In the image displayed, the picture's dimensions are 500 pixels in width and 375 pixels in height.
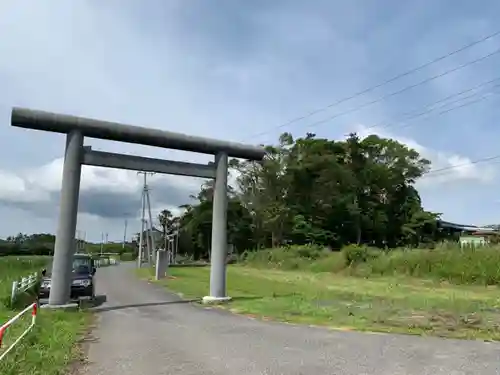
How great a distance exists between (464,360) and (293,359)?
2.80m

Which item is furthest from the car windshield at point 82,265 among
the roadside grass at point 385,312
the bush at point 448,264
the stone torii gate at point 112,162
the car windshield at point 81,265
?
the bush at point 448,264

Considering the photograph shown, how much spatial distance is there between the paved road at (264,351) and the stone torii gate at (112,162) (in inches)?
141

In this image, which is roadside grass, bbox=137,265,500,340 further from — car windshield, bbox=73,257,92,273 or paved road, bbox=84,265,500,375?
car windshield, bbox=73,257,92,273

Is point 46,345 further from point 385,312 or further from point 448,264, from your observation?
point 448,264

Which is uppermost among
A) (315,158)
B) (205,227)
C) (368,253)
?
(315,158)

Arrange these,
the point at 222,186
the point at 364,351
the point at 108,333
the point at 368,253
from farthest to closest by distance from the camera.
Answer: the point at 368,253 → the point at 222,186 → the point at 108,333 → the point at 364,351

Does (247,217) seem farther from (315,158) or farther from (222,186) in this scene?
(222,186)

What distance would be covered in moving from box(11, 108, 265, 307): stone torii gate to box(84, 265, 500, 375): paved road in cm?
359

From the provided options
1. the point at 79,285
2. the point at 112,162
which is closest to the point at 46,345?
the point at 112,162

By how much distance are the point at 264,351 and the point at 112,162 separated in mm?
9824

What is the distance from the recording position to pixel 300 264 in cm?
4612

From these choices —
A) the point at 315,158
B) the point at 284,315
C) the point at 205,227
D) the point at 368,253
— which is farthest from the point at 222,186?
the point at 205,227

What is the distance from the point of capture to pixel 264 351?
8953 millimetres

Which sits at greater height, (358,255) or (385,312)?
(358,255)
